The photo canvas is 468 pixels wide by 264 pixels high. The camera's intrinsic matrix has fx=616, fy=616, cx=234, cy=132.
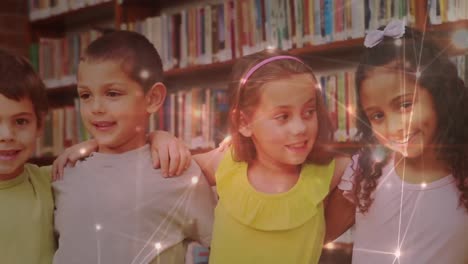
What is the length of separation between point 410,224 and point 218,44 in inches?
23.7

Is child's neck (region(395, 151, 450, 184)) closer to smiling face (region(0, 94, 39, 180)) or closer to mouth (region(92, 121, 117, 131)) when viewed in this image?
mouth (region(92, 121, 117, 131))

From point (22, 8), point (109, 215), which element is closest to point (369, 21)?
point (109, 215)

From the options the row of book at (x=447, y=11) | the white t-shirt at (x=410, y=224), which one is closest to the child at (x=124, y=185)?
the white t-shirt at (x=410, y=224)

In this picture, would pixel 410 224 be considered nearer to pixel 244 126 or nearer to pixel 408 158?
pixel 408 158

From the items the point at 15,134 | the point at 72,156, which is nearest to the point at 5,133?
the point at 15,134

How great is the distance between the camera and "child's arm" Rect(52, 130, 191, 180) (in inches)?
49.7

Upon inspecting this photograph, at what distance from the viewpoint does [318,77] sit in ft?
3.80

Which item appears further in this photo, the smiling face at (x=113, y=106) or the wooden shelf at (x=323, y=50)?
the smiling face at (x=113, y=106)

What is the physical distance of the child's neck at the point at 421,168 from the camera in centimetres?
104

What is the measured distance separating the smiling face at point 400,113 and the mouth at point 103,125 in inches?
20.7

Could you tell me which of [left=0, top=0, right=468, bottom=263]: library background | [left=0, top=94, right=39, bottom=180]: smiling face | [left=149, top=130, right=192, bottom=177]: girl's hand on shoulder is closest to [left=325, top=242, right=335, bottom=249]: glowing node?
[left=0, top=0, right=468, bottom=263]: library background

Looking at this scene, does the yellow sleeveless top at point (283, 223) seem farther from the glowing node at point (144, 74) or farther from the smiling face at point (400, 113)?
the glowing node at point (144, 74)

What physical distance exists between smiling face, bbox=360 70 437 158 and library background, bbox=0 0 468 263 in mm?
56

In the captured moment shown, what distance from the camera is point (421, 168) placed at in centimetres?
106
